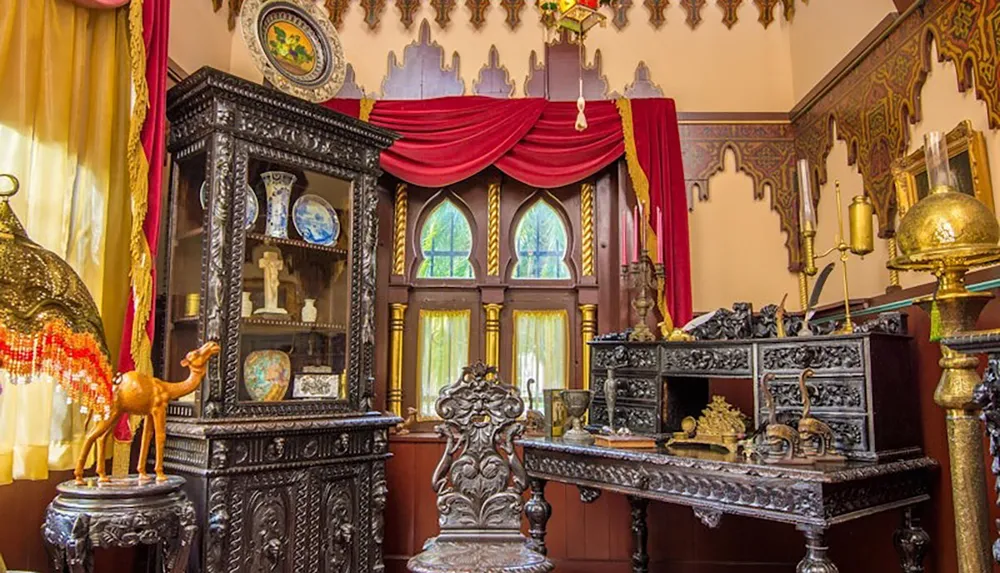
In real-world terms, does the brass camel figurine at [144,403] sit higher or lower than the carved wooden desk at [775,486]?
higher

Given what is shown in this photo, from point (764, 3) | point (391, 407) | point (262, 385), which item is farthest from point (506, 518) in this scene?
point (764, 3)

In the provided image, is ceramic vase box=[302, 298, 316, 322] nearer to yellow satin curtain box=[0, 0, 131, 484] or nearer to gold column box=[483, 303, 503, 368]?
yellow satin curtain box=[0, 0, 131, 484]

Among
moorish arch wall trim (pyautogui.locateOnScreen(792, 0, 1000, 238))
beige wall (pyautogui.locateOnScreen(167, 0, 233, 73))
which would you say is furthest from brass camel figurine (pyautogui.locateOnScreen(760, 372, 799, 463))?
beige wall (pyautogui.locateOnScreen(167, 0, 233, 73))

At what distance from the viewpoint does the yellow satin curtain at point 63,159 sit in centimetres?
237

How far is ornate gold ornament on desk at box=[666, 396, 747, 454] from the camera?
2928mm

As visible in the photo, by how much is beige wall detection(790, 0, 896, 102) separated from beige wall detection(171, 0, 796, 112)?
130mm

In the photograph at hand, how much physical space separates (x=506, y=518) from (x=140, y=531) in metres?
1.26

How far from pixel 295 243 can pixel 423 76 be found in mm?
1521

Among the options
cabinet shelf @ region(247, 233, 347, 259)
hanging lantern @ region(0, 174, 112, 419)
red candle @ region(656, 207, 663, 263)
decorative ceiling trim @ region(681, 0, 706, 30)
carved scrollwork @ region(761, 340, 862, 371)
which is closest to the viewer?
hanging lantern @ region(0, 174, 112, 419)

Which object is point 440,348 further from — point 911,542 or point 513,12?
point 911,542

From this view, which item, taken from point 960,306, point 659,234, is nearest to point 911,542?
point 960,306

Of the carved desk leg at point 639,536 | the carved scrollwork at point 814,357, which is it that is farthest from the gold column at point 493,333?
the carved scrollwork at point 814,357

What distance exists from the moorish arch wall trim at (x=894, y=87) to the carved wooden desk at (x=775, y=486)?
1.18 meters

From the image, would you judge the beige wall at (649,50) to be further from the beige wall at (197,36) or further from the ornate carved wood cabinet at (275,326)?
the ornate carved wood cabinet at (275,326)
